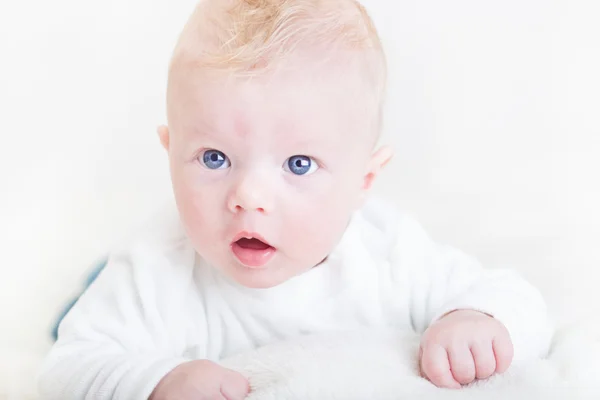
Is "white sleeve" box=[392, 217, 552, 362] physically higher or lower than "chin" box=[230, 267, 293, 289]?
lower

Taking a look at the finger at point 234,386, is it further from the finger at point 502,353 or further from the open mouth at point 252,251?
the finger at point 502,353

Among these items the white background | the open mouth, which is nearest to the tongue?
the open mouth

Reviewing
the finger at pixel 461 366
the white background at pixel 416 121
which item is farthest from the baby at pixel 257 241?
the white background at pixel 416 121

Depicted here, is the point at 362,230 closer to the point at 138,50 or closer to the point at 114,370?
the point at 114,370

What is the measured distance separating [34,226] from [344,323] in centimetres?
64

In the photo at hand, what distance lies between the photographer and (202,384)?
3.13ft

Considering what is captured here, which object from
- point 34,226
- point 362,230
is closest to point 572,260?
point 362,230

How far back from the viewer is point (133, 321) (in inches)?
43.4

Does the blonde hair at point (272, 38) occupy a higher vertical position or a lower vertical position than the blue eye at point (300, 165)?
higher

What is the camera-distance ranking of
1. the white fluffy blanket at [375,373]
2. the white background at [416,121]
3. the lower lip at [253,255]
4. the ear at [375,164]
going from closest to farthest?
→ the white fluffy blanket at [375,373] → the lower lip at [253,255] → the ear at [375,164] → the white background at [416,121]

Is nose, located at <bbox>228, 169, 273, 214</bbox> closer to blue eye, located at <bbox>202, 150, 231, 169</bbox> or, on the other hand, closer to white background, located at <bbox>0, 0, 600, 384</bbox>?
blue eye, located at <bbox>202, 150, 231, 169</bbox>

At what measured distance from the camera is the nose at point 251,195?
0.96 metres

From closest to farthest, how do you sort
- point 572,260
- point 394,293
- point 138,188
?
1. point 394,293
2. point 572,260
3. point 138,188

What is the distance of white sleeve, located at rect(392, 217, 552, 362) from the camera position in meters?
1.14
